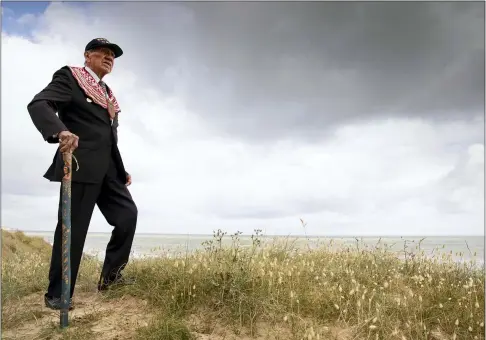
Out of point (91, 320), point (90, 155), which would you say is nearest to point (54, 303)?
point (91, 320)

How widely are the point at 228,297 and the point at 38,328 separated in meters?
1.77

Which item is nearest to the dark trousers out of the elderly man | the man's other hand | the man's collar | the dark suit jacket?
the elderly man

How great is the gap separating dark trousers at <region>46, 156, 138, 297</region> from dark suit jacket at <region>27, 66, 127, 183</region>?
17cm

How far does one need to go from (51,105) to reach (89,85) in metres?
0.49

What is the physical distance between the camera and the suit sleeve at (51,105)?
3.79 metres

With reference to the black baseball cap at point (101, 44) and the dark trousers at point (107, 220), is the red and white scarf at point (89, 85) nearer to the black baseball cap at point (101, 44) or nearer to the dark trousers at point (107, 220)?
the black baseball cap at point (101, 44)

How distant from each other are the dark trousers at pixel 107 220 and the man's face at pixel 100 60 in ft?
3.37

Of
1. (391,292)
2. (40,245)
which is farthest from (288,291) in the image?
(40,245)

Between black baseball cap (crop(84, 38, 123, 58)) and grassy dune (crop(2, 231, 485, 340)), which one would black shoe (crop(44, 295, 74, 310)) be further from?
black baseball cap (crop(84, 38, 123, 58))

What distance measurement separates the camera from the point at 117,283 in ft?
15.5

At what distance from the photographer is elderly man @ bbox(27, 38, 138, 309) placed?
4.18 m

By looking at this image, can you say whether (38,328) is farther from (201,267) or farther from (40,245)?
(40,245)

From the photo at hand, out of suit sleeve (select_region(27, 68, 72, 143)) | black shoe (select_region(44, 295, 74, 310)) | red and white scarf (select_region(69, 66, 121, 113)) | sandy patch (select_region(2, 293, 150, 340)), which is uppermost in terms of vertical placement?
red and white scarf (select_region(69, 66, 121, 113))

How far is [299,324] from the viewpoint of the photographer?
3699 millimetres
